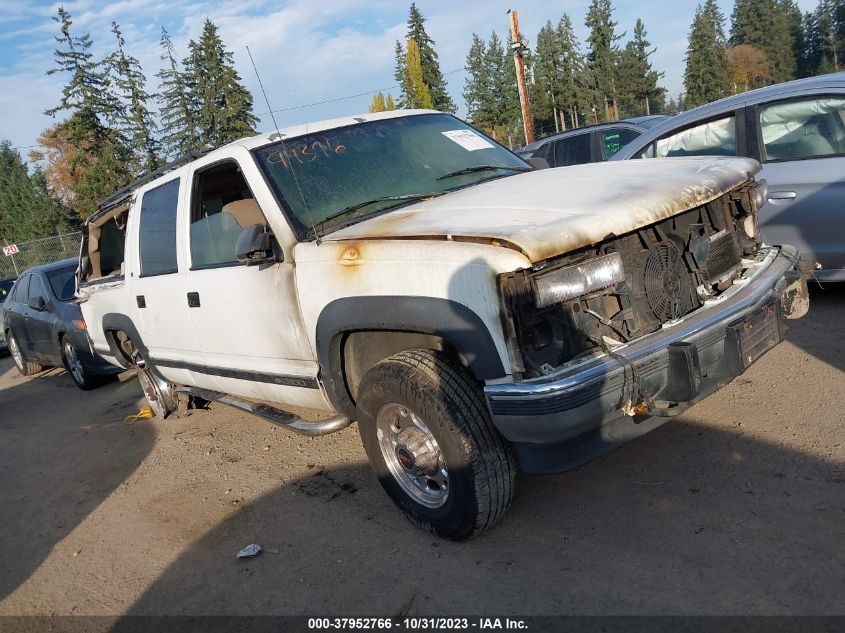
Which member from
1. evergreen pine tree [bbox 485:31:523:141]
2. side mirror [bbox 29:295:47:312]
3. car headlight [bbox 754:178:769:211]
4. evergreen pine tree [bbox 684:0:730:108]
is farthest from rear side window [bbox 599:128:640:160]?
evergreen pine tree [bbox 684:0:730:108]

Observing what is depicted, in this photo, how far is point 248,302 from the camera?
3887 mm

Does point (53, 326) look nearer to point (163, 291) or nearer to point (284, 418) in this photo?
point (163, 291)

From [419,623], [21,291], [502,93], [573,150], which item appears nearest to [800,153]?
[419,623]

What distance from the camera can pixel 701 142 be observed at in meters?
6.04

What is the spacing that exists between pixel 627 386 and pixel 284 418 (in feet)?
7.37

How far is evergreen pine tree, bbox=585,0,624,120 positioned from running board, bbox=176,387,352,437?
68.0 m

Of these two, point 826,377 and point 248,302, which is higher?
point 248,302

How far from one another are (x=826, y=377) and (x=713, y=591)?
2.29m

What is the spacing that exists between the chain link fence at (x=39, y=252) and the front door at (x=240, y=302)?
26.5 meters

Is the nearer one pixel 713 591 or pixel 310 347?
pixel 713 591

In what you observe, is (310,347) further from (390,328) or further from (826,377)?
(826,377)

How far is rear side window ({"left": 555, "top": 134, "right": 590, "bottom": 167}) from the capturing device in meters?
11.3

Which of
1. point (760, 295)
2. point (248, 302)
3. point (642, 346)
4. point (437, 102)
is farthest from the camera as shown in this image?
point (437, 102)

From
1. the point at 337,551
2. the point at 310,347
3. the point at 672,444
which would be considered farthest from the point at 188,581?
the point at 672,444
